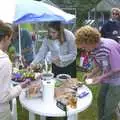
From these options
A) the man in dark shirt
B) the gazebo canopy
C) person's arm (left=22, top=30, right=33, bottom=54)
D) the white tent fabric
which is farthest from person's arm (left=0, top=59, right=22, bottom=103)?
the gazebo canopy

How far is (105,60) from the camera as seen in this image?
325cm

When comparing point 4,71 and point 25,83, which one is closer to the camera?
point 4,71

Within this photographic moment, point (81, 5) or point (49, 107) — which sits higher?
point (49, 107)

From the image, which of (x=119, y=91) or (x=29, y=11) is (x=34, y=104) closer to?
(x=119, y=91)

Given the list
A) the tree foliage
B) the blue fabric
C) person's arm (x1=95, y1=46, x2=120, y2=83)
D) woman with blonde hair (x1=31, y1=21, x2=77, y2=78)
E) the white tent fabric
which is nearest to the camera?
person's arm (x1=95, y1=46, x2=120, y2=83)

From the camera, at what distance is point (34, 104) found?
3.04 metres

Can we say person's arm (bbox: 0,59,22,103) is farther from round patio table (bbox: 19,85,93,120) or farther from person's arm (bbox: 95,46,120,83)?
person's arm (bbox: 95,46,120,83)

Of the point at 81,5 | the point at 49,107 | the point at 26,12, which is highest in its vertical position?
the point at 26,12

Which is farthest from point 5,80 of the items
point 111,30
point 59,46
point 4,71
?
point 111,30

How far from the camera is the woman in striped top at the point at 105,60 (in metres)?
3.13

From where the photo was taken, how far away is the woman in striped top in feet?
10.3

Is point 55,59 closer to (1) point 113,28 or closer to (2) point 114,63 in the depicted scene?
(2) point 114,63

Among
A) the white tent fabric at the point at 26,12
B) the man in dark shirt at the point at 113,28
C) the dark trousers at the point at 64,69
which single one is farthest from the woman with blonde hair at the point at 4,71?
the man in dark shirt at the point at 113,28

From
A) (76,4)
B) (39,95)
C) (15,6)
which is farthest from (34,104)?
(76,4)
